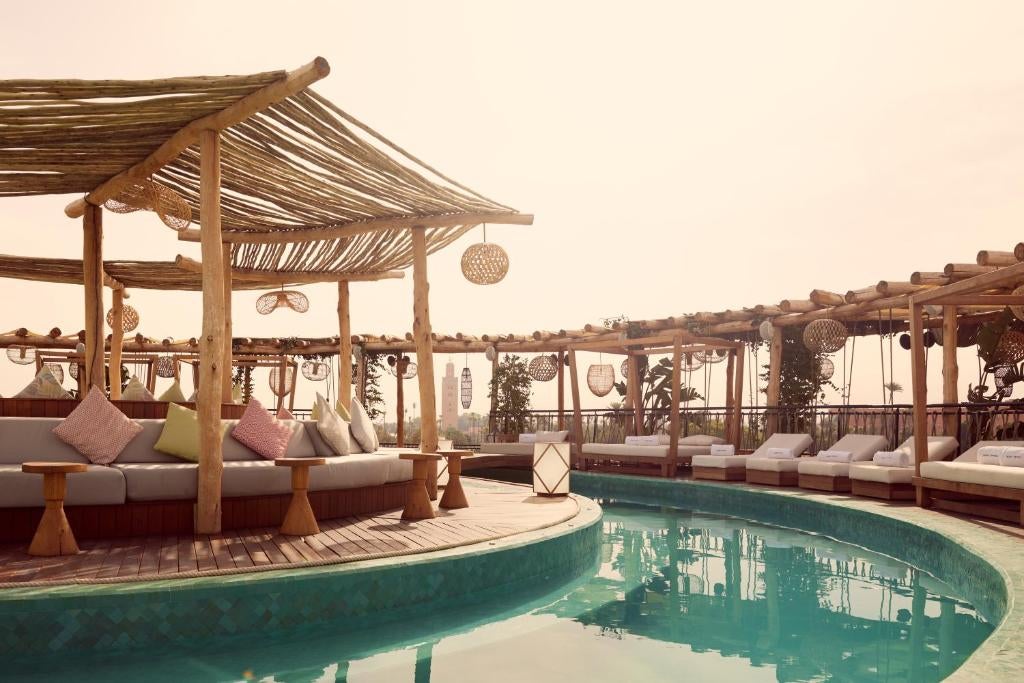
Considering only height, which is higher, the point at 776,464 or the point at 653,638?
Result: the point at 776,464

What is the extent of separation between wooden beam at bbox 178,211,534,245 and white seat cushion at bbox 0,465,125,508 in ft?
11.6

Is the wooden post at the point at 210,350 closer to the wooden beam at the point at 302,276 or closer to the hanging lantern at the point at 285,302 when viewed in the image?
the wooden beam at the point at 302,276

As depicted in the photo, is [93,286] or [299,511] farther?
[93,286]

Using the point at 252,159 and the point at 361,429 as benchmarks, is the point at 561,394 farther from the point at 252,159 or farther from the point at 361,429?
the point at 252,159

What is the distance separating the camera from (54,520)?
460 cm

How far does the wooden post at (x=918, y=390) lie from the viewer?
8141 mm

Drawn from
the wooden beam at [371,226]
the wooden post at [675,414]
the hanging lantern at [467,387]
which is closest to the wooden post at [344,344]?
the wooden beam at [371,226]

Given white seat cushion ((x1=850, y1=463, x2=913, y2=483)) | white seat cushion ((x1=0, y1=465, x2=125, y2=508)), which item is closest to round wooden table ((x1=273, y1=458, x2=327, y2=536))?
white seat cushion ((x1=0, y1=465, x2=125, y2=508))

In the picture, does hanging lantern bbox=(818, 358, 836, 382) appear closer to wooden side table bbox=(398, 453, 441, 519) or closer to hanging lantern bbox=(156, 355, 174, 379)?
wooden side table bbox=(398, 453, 441, 519)

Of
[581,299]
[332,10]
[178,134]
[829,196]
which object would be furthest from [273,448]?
[581,299]

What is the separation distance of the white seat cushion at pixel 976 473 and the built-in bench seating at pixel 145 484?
541cm

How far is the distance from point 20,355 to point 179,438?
1469 centimetres

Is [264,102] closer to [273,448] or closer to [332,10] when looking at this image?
[273,448]

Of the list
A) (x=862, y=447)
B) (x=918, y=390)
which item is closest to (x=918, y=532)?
(x=918, y=390)
